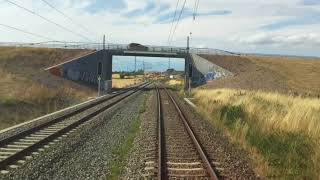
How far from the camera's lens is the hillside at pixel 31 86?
32050 mm

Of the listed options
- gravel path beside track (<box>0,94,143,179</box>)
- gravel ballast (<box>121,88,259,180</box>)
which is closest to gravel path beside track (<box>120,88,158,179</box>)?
gravel ballast (<box>121,88,259,180</box>)

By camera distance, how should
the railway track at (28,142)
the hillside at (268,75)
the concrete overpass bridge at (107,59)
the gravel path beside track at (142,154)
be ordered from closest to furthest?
the gravel path beside track at (142,154) < the railway track at (28,142) < the hillside at (268,75) < the concrete overpass bridge at (107,59)

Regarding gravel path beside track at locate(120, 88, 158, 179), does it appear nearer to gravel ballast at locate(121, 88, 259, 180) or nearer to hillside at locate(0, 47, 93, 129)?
gravel ballast at locate(121, 88, 259, 180)

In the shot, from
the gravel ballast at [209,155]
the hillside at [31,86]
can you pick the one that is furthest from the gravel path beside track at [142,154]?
the hillside at [31,86]

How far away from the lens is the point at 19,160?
12.8m

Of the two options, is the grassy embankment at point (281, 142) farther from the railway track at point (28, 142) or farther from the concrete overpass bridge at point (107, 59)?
the concrete overpass bridge at point (107, 59)

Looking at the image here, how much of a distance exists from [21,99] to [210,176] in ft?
89.4

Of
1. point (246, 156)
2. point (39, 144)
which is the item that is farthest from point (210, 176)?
point (39, 144)

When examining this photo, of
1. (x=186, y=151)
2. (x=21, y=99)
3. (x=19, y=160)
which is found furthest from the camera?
(x=21, y=99)

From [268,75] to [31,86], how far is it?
44.3 metres

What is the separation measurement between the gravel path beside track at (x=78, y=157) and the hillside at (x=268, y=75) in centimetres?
4400

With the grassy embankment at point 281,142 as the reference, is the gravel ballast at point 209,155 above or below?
below

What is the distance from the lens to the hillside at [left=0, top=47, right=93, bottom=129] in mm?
32050

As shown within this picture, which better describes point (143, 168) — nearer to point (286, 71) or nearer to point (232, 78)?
point (232, 78)
